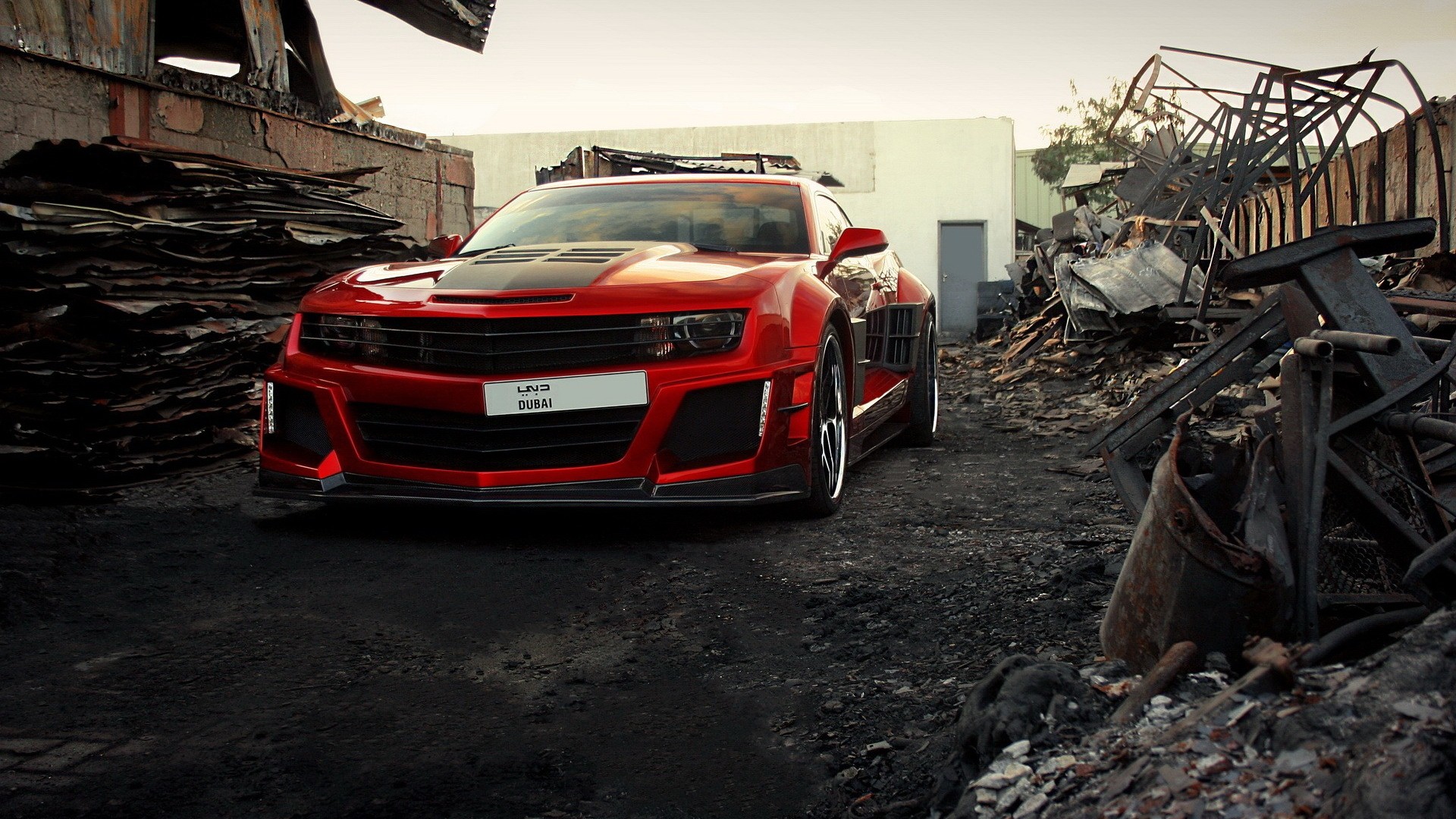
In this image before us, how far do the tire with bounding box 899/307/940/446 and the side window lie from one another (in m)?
0.90

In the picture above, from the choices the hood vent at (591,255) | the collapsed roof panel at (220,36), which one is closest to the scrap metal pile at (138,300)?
the collapsed roof panel at (220,36)

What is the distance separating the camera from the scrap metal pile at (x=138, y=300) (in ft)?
17.7

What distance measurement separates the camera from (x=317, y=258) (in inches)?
293

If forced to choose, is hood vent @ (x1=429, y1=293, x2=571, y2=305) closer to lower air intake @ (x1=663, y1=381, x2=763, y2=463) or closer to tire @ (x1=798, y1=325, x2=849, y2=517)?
lower air intake @ (x1=663, y1=381, x2=763, y2=463)

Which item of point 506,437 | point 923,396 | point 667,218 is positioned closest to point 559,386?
point 506,437

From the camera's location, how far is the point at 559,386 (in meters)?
4.22

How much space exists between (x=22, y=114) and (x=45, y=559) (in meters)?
4.26

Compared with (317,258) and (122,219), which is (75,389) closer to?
(122,219)

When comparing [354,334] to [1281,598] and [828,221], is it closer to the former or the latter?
[828,221]

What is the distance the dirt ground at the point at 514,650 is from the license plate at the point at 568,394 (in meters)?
0.52

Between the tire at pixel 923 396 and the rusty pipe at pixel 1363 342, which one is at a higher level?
the rusty pipe at pixel 1363 342

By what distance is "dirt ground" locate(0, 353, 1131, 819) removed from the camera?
2.28 metres

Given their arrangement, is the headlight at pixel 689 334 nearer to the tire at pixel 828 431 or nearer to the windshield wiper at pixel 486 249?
the tire at pixel 828 431

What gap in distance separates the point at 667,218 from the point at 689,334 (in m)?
1.45
